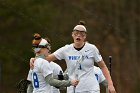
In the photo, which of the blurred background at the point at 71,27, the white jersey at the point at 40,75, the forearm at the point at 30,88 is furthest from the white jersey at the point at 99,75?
the blurred background at the point at 71,27

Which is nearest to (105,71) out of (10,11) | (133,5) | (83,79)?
(83,79)

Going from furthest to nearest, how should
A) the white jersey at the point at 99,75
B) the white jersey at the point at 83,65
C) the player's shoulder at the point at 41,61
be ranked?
the white jersey at the point at 99,75 → the white jersey at the point at 83,65 → the player's shoulder at the point at 41,61

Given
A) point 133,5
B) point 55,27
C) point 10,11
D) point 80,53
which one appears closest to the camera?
point 80,53

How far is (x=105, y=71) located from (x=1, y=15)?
72.0 ft

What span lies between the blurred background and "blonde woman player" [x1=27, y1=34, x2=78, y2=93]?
46.5ft

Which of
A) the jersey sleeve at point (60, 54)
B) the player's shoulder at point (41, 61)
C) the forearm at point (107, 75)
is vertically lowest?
the forearm at point (107, 75)

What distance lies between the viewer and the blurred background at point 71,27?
97.8ft

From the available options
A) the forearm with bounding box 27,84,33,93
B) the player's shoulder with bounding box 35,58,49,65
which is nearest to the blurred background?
the forearm with bounding box 27,84,33,93

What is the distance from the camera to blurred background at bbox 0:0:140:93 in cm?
2980

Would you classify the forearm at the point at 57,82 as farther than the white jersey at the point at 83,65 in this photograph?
No

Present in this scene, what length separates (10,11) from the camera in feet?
104

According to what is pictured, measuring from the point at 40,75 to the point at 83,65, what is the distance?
628 millimetres

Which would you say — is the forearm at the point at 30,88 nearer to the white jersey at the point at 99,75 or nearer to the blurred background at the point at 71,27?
the white jersey at the point at 99,75

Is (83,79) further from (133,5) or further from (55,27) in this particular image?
(133,5)
